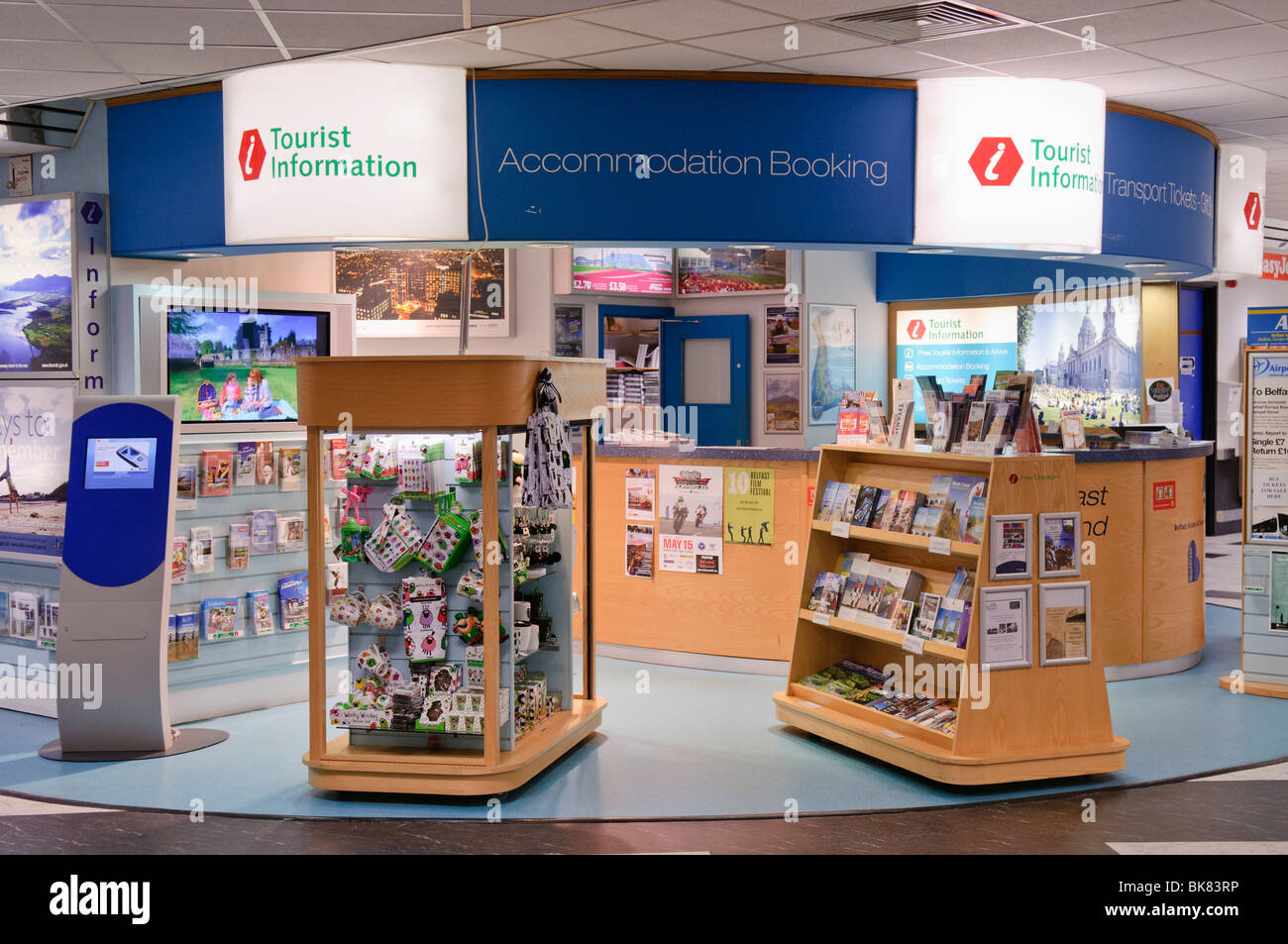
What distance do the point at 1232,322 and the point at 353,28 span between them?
11254 mm

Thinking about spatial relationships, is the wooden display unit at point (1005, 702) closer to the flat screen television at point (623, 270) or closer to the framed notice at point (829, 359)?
the flat screen television at point (623, 270)

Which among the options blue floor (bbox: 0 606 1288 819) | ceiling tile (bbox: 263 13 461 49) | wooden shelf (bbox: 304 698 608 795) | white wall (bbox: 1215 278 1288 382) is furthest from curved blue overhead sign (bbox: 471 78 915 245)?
white wall (bbox: 1215 278 1288 382)

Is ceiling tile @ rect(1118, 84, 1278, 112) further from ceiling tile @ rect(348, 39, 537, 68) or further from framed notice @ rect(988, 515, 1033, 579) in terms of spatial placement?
ceiling tile @ rect(348, 39, 537, 68)

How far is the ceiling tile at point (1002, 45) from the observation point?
18.1ft

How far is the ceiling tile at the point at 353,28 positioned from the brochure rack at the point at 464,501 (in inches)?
47.8

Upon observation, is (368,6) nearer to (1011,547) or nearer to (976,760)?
(1011,547)

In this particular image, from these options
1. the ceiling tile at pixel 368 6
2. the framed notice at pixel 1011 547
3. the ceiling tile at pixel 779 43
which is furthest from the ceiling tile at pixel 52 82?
the framed notice at pixel 1011 547

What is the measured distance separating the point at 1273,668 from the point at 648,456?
371 centimetres

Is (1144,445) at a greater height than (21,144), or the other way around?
(21,144)

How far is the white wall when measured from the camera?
1281 centimetres

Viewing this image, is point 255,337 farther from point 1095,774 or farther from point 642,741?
point 1095,774

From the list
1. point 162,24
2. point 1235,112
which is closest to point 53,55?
point 162,24

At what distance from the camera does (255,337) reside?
22.1ft

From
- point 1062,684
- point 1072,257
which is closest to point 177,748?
point 1062,684
